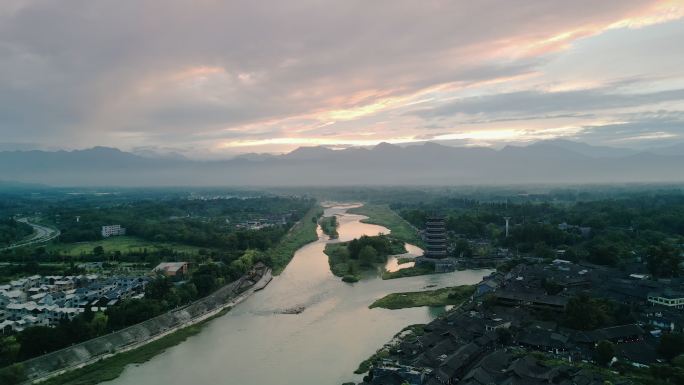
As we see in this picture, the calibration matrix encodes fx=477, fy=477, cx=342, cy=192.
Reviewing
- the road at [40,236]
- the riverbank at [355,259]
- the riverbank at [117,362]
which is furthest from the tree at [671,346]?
the road at [40,236]

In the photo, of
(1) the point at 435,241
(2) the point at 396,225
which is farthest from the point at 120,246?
(2) the point at 396,225

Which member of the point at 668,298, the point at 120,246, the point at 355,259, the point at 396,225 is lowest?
the point at 355,259

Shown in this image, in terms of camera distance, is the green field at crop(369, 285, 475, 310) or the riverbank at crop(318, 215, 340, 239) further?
the riverbank at crop(318, 215, 340, 239)

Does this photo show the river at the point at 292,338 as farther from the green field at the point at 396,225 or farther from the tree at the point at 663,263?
the green field at the point at 396,225

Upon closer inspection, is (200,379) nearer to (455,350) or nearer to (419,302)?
(455,350)

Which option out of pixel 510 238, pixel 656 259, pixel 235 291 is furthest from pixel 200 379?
pixel 510 238

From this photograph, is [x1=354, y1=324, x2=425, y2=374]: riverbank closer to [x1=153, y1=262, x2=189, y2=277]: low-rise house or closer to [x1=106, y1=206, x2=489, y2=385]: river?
[x1=106, y1=206, x2=489, y2=385]: river

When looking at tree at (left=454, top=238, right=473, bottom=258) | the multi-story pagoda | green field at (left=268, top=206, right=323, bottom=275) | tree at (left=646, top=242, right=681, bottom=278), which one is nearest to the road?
green field at (left=268, top=206, right=323, bottom=275)

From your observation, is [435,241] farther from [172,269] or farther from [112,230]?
[112,230]
